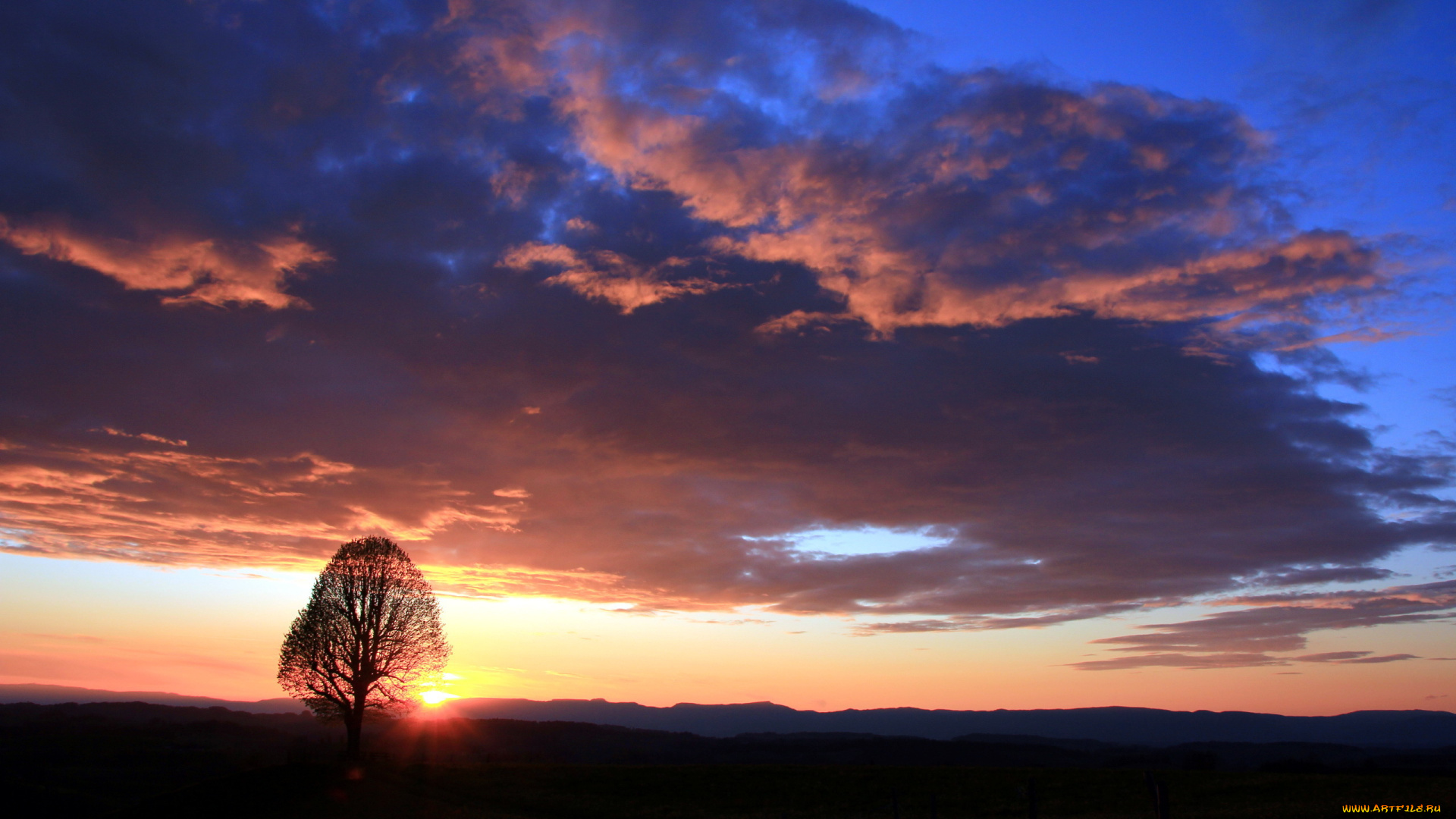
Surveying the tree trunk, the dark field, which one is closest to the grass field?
the dark field

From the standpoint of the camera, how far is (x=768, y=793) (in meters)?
49.8

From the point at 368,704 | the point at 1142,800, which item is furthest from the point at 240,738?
the point at 1142,800

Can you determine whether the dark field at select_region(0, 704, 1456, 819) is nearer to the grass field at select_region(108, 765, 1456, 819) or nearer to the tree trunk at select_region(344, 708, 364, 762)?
the grass field at select_region(108, 765, 1456, 819)

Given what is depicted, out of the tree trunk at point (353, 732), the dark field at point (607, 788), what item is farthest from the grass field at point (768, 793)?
the tree trunk at point (353, 732)

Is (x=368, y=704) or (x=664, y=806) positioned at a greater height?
(x=368, y=704)

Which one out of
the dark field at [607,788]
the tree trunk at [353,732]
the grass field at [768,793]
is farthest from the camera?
the tree trunk at [353,732]

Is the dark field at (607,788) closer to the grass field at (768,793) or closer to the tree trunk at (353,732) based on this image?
the grass field at (768,793)

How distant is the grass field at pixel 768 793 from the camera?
36.4m

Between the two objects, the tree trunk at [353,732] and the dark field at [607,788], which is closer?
the dark field at [607,788]

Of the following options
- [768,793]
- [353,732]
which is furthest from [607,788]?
[353,732]

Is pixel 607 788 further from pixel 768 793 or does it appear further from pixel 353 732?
pixel 353 732

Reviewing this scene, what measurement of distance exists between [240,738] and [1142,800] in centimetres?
11789

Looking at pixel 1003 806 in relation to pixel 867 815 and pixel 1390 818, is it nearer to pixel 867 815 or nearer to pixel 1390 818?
pixel 867 815

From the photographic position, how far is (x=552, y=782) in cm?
5384
